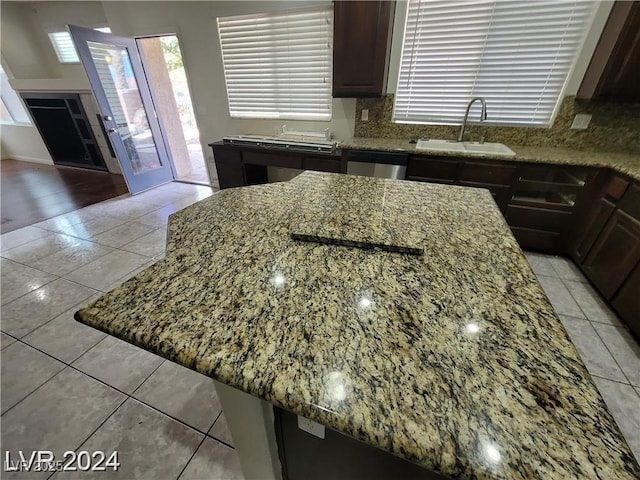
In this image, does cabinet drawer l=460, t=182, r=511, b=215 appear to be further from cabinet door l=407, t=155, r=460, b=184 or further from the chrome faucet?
the chrome faucet

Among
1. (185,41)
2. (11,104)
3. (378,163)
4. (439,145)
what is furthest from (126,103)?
(439,145)

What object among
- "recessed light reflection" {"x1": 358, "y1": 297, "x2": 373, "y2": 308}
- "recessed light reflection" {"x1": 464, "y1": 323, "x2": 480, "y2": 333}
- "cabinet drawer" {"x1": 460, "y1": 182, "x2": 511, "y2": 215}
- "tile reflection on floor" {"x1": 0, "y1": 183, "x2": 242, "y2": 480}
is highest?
"recessed light reflection" {"x1": 358, "y1": 297, "x2": 373, "y2": 308}

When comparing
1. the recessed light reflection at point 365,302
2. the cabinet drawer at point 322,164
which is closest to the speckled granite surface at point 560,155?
the cabinet drawer at point 322,164

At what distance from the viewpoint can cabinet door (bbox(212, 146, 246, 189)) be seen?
10.8 feet

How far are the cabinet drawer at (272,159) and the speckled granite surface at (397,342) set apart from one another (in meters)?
2.15

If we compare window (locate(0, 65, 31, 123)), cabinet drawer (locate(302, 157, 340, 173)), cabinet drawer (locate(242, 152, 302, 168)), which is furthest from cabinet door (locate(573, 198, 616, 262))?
window (locate(0, 65, 31, 123))

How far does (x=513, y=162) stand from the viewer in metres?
2.27

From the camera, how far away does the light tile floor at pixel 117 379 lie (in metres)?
1.25

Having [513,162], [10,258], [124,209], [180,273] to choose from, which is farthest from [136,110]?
[513,162]

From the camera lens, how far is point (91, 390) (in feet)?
4.81

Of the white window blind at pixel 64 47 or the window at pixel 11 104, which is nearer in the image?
the white window blind at pixel 64 47

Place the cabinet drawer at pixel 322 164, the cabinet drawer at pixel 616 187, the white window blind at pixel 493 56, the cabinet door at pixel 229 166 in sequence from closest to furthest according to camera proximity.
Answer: the cabinet drawer at pixel 616 187 < the white window blind at pixel 493 56 < the cabinet drawer at pixel 322 164 < the cabinet door at pixel 229 166

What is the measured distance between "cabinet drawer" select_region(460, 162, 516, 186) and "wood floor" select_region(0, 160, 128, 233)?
15.4 ft

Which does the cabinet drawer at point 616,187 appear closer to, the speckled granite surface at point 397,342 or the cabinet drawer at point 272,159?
the speckled granite surface at point 397,342
